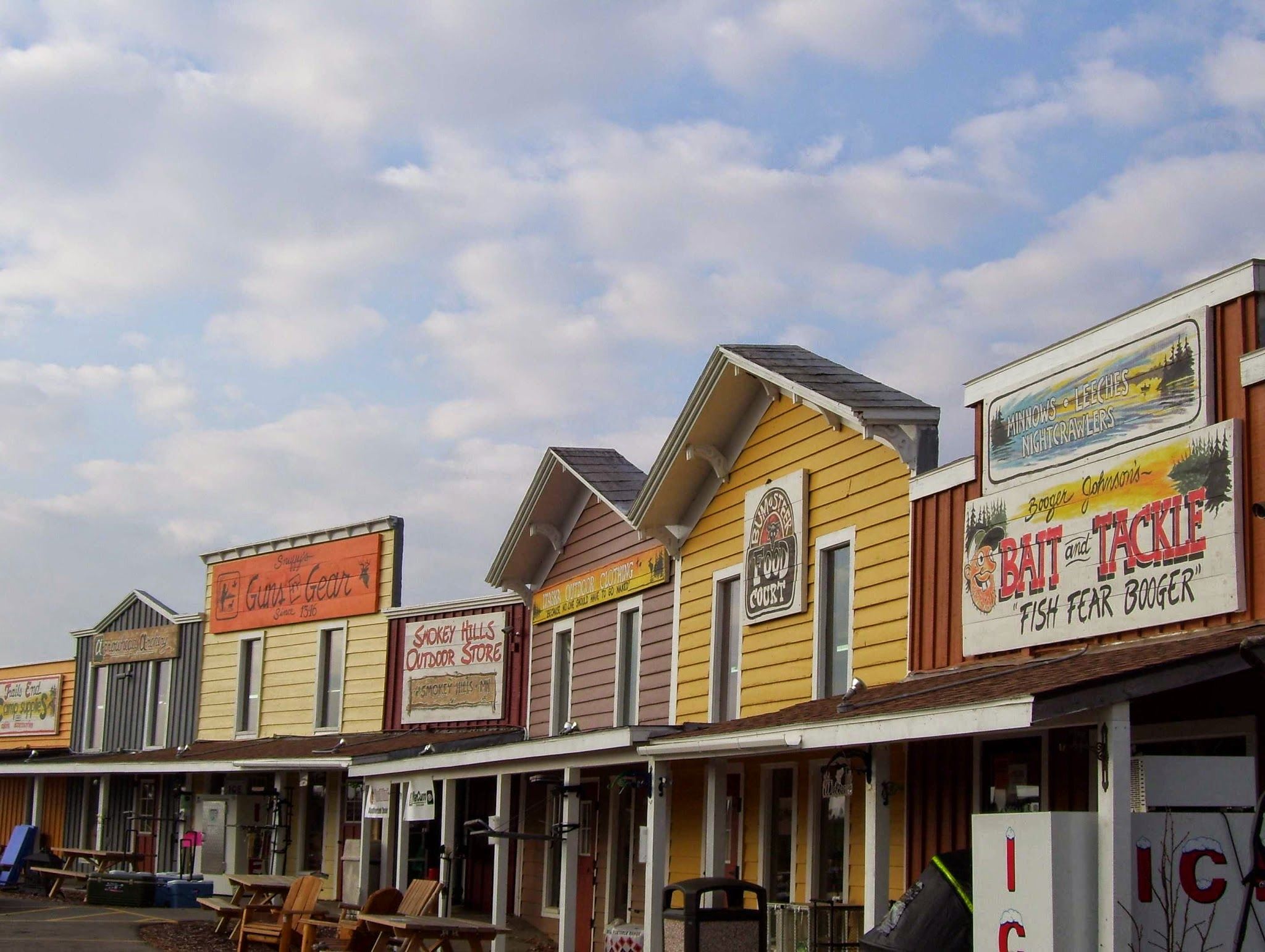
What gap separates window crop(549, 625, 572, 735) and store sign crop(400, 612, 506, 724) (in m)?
1.80

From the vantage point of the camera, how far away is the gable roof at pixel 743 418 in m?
13.4

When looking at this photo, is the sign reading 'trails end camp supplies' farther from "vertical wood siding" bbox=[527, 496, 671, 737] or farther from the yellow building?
"vertical wood siding" bbox=[527, 496, 671, 737]

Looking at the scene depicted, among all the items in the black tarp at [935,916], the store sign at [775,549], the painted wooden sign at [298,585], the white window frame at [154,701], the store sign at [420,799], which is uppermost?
the painted wooden sign at [298,585]

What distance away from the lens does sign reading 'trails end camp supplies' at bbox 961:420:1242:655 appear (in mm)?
9719

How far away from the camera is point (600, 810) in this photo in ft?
65.4

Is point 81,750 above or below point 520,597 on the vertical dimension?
below

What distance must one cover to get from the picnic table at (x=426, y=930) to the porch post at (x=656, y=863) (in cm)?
160

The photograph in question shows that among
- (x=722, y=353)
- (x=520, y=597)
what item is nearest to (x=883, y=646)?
(x=722, y=353)

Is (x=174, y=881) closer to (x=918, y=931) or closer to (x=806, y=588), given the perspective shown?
(x=806, y=588)

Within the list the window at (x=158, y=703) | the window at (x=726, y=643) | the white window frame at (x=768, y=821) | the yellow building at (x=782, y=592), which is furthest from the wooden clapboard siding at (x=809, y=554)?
the window at (x=158, y=703)

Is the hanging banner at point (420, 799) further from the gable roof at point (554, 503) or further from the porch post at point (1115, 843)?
the porch post at point (1115, 843)

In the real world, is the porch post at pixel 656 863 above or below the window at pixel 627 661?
below

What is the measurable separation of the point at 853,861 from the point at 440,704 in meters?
11.7

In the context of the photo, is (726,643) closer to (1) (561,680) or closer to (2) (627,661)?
(2) (627,661)
